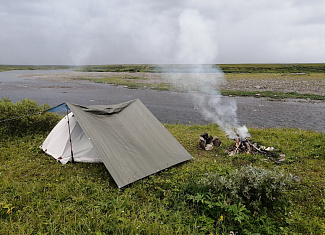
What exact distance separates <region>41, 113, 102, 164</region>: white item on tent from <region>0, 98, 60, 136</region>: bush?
93.0 inches

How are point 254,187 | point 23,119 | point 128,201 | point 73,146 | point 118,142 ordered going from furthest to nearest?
1. point 23,119
2. point 73,146
3. point 118,142
4. point 128,201
5. point 254,187

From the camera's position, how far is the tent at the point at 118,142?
6.41 meters

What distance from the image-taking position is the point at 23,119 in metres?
10.2

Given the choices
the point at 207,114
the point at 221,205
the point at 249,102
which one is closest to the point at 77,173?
the point at 221,205

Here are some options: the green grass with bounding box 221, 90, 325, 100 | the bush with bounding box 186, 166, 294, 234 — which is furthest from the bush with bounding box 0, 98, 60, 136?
the green grass with bounding box 221, 90, 325, 100

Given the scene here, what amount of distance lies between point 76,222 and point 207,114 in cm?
1693

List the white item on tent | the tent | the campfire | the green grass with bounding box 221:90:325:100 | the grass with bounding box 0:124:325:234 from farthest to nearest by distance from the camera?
the green grass with bounding box 221:90:325:100 → the campfire → the white item on tent → the tent → the grass with bounding box 0:124:325:234

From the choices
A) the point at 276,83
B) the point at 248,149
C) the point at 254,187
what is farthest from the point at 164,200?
the point at 276,83

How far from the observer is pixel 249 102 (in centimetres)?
2545

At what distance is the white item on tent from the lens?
743 centimetres

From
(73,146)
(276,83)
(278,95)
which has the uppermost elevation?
(276,83)

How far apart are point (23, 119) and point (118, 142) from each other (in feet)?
19.8

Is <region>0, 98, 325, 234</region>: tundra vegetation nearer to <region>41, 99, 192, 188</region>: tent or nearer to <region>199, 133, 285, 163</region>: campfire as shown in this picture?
<region>41, 99, 192, 188</region>: tent

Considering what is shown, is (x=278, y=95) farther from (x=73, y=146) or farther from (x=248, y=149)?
(x=73, y=146)
